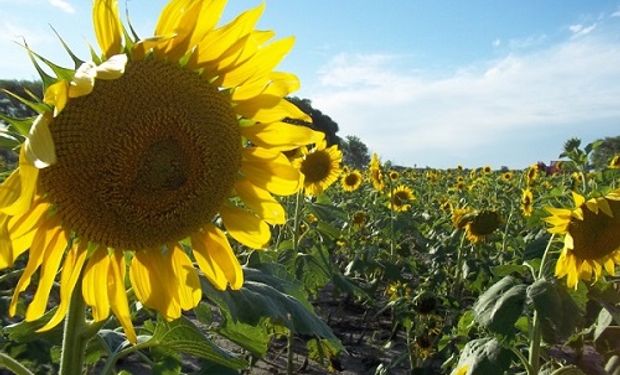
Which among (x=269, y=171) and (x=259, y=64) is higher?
(x=259, y=64)

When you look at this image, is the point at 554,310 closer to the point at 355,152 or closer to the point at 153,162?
the point at 153,162

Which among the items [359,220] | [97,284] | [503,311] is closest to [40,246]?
[97,284]

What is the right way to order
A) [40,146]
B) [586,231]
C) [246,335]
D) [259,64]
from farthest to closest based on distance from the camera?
[586,231] → [246,335] → [259,64] → [40,146]

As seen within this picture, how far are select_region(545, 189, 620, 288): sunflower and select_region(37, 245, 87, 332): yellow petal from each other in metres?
1.95

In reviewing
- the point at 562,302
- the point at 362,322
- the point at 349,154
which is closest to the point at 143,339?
the point at 562,302

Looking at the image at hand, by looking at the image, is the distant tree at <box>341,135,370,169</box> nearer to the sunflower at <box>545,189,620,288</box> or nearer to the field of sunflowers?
the field of sunflowers

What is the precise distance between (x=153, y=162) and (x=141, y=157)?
0.03 meters

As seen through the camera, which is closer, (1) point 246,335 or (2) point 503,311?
(1) point 246,335

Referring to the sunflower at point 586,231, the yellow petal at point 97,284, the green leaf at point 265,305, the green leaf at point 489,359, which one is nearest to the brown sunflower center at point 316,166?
the sunflower at point 586,231

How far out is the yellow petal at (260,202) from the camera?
5.61 feet

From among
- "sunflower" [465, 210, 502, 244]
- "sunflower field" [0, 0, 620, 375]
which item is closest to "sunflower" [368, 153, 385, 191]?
"sunflower" [465, 210, 502, 244]

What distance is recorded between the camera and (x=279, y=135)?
1707 millimetres

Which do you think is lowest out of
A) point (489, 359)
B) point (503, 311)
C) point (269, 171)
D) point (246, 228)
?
point (489, 359)

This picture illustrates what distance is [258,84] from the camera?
163 cm
